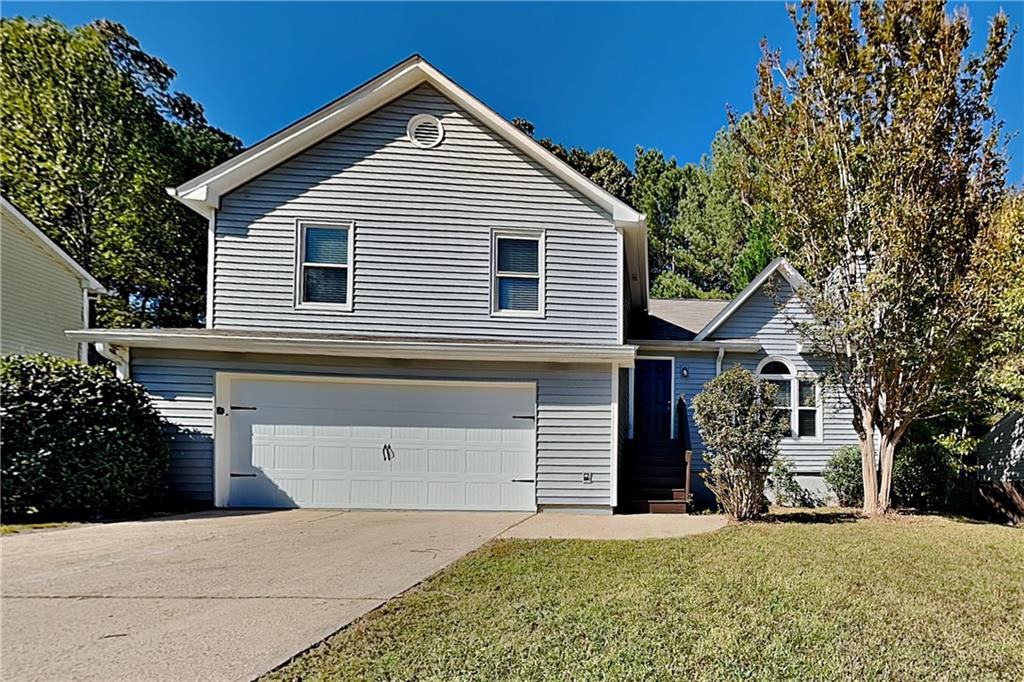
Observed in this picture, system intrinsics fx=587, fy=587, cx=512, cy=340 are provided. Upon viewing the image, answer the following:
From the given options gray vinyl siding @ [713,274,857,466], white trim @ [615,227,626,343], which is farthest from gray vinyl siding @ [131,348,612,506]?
gray vinyl siding @ [713,274,857,466]

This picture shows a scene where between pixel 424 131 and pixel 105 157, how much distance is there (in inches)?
545

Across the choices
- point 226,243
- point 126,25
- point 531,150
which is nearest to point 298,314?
point 226,243

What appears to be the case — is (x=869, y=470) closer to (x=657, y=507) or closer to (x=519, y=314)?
(x=657, y=507)

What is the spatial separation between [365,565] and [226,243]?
674cm

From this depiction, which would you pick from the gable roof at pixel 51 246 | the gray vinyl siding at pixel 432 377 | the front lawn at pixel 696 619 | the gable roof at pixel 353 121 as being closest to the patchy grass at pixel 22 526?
the gray vinyl siding at pixel 432 377

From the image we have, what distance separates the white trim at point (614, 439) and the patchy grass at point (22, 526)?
7674mm

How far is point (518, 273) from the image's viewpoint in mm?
10344

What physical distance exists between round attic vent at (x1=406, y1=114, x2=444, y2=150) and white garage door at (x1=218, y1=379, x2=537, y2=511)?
4.30 m

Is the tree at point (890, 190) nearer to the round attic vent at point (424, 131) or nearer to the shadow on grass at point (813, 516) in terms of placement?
the shadow on grass at point (813, 516)

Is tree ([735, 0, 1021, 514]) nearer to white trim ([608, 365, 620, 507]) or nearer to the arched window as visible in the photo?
the arched window

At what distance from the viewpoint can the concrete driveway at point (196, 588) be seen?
3.41 meters

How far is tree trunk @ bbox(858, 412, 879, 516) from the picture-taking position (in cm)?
985

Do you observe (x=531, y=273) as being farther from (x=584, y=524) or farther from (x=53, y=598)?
(x=53, y=598)

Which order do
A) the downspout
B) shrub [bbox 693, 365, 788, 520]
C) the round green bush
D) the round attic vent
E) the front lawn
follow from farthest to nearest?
the round attic vent, the downspout, shrub [bbox 693, 365, 788, 520], the round green bush, the front lawn
